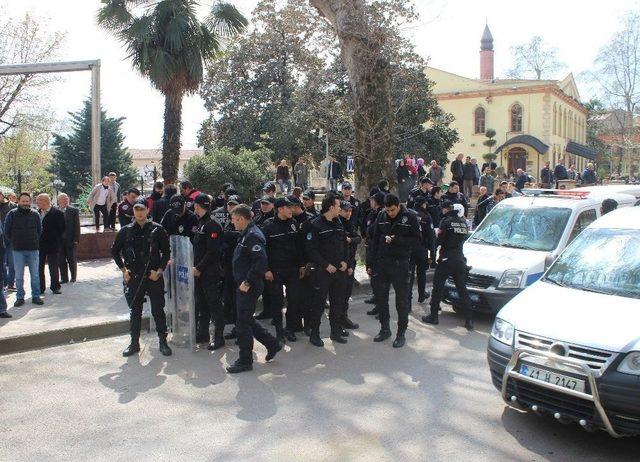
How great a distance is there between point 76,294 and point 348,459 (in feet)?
23.8

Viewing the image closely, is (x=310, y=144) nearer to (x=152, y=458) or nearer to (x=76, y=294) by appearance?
(x=76, y=294)

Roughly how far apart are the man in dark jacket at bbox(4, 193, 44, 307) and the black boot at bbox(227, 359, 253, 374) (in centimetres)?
447

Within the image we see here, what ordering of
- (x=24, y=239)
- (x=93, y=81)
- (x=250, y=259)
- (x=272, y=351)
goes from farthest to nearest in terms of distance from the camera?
(x=93, y=81)
(x=24, y=239)
(x=272, y=351)
(x=250, y=259)

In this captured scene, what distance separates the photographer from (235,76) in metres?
36.0

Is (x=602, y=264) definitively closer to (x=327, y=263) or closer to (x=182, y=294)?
(x=327, y=263)

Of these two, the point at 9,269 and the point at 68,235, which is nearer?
the point at 9,269

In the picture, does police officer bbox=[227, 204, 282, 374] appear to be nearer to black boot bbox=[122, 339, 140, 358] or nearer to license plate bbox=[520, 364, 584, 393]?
black boot bbox=[122, 339, 140, 358]

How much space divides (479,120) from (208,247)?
46633mm

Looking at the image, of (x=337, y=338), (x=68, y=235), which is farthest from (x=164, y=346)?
(x=68, y=235)

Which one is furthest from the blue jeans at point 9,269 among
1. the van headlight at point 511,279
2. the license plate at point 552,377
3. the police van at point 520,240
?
the license plate at point 552,377

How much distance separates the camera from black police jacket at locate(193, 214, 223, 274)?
7.52 m

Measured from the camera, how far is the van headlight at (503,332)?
200 inches

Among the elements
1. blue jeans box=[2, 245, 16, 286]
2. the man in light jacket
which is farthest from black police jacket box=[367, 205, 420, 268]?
the man in light jacket

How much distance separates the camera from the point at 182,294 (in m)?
7.75
